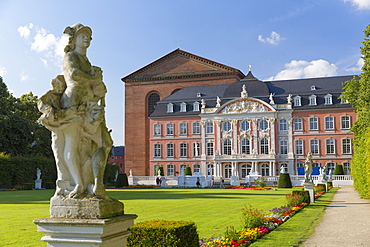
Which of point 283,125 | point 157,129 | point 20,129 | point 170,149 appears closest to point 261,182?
point 283,125

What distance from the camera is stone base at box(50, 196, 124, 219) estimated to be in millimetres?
4051

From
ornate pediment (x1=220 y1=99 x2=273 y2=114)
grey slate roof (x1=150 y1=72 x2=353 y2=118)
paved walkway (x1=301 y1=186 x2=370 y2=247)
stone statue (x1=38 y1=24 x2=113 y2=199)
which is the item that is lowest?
paved walkway (x1=301 y1=186 x2=370 y2=247)

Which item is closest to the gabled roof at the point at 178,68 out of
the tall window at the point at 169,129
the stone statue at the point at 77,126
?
the tall window at the point at 169,129

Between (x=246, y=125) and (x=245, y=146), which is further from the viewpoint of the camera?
(x=246, y=125)

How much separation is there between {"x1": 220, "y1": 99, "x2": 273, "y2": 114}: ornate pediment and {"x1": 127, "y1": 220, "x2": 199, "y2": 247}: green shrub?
4623cm

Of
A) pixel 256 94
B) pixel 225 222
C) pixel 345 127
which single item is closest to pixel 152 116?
pixel 256 94

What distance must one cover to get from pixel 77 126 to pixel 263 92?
49.6 m

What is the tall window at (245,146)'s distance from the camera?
170ft

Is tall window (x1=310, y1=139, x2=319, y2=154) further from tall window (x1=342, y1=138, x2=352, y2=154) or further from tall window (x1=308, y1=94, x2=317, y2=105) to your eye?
tall window (x1=308, y1=94, x2=317, y2=105)

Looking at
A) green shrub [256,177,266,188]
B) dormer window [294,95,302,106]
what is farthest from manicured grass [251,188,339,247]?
dormer window [294,95,302,106]

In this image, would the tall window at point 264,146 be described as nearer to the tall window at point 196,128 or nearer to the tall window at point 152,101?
the tall window at point 196,128

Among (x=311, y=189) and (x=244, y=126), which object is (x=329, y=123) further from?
(x=311, y=189)

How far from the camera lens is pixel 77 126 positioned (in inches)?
170

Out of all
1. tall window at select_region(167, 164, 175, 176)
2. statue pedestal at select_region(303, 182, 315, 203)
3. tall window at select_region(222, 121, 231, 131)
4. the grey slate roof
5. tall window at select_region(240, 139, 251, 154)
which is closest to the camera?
statue pedestal at select_region(303, 182, 315, 203)
